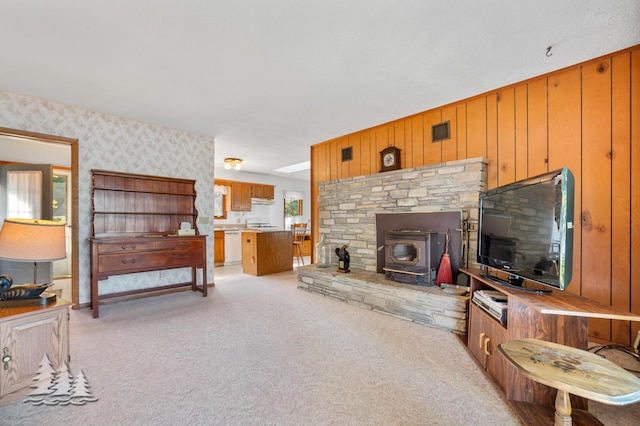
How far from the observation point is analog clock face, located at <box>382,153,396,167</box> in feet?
12.8

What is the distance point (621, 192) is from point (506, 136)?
1056 mm

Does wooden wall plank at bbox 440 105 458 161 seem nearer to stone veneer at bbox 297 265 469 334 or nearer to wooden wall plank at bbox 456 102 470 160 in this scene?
wooden wall plank at bbox 456 102 470 160

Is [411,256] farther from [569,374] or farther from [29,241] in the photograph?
[29,241]

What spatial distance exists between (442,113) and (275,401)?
3479mm

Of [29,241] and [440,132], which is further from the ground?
[440,132]

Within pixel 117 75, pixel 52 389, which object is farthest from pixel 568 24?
pixel 52 389

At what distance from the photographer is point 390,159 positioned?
A: 3.93 metres

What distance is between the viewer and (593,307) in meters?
1.43

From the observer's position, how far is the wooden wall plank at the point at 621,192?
2.33 meters

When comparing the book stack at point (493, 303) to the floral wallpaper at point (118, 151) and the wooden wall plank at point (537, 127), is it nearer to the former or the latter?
the wooden wall plank at point (537, 127)

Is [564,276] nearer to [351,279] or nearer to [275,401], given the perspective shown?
[275,401]

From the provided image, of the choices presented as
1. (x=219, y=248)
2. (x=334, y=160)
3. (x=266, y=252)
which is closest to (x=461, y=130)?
(x=334, y=160)

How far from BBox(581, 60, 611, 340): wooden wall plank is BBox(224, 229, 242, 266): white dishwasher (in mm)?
6179

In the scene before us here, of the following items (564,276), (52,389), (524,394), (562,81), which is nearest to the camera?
(564,276)
